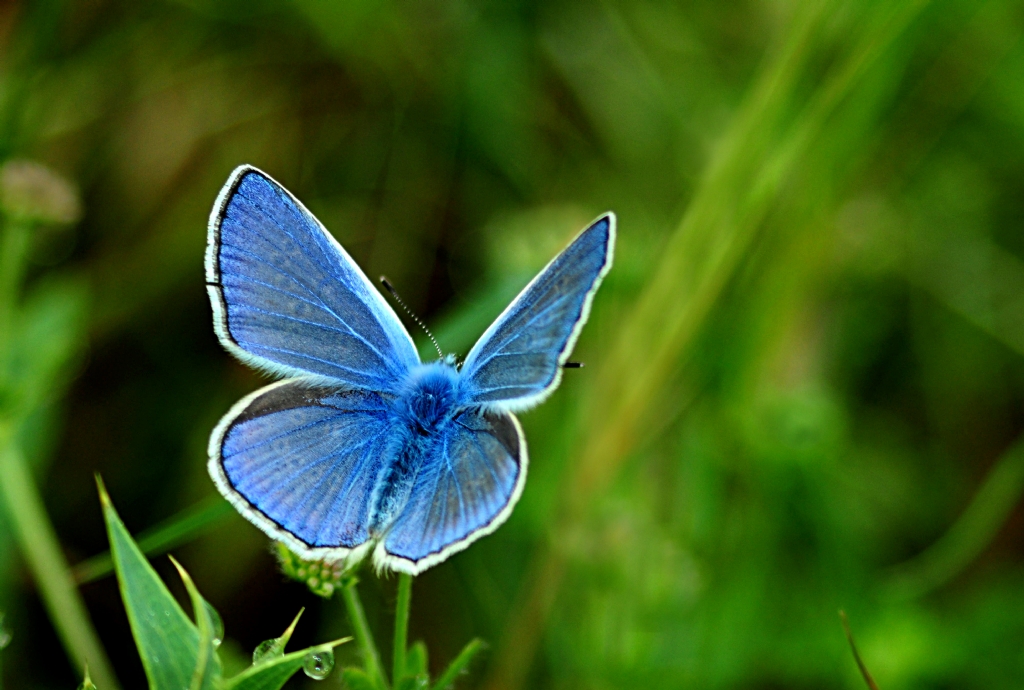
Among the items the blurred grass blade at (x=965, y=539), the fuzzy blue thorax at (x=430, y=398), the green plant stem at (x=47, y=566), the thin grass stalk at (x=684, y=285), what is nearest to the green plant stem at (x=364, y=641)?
the fuzzy blue thorax at (x=430, y=398)

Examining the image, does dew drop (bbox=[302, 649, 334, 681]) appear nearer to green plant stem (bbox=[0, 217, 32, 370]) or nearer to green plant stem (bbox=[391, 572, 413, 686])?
green plant stem (bbox=[391, 572, 413, 686])

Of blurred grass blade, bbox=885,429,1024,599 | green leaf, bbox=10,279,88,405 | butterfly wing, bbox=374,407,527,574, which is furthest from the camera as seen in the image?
blurred grass blade, bbox=885,429,1024,599

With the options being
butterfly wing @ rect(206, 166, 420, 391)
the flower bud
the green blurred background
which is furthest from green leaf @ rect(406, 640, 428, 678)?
the flower bud

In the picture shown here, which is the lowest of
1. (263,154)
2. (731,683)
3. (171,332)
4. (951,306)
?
(731,683)

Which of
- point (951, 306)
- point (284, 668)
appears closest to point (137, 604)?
point (284, 668)

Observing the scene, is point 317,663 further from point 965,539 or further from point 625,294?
point 965,539

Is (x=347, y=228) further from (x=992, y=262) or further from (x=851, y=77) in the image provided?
(x=992, y=262)

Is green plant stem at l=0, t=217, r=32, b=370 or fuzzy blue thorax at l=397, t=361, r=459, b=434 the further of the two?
green plant stem at l=0, t=217, r=32, b=370
